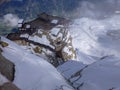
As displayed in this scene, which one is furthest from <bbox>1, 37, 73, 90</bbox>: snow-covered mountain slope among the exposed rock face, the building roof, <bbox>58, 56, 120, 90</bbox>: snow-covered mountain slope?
the building roof

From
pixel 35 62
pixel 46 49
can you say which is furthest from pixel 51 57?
pixel 35 62

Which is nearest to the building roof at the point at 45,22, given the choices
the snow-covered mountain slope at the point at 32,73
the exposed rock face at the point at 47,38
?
the exposed rock face at the point at 47,38

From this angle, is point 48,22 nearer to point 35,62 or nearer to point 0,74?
point 35,62

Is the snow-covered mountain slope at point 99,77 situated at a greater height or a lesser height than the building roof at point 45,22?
greater

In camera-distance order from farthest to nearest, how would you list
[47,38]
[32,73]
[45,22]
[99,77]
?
[45,22], [47,38], [99,77], [32,73]

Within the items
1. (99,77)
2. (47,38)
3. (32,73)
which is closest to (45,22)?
(47,38)

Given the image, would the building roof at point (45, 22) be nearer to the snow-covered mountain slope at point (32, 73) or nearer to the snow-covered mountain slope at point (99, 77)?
the snow-covered mountain slope at point (99, 77)

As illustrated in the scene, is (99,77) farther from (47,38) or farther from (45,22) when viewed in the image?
(45,22)

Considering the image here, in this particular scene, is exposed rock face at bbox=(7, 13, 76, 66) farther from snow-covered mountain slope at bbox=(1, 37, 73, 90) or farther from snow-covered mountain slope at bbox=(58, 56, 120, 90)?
snow-covered mountain slope at bbox=(1, 37, 73, 90)
